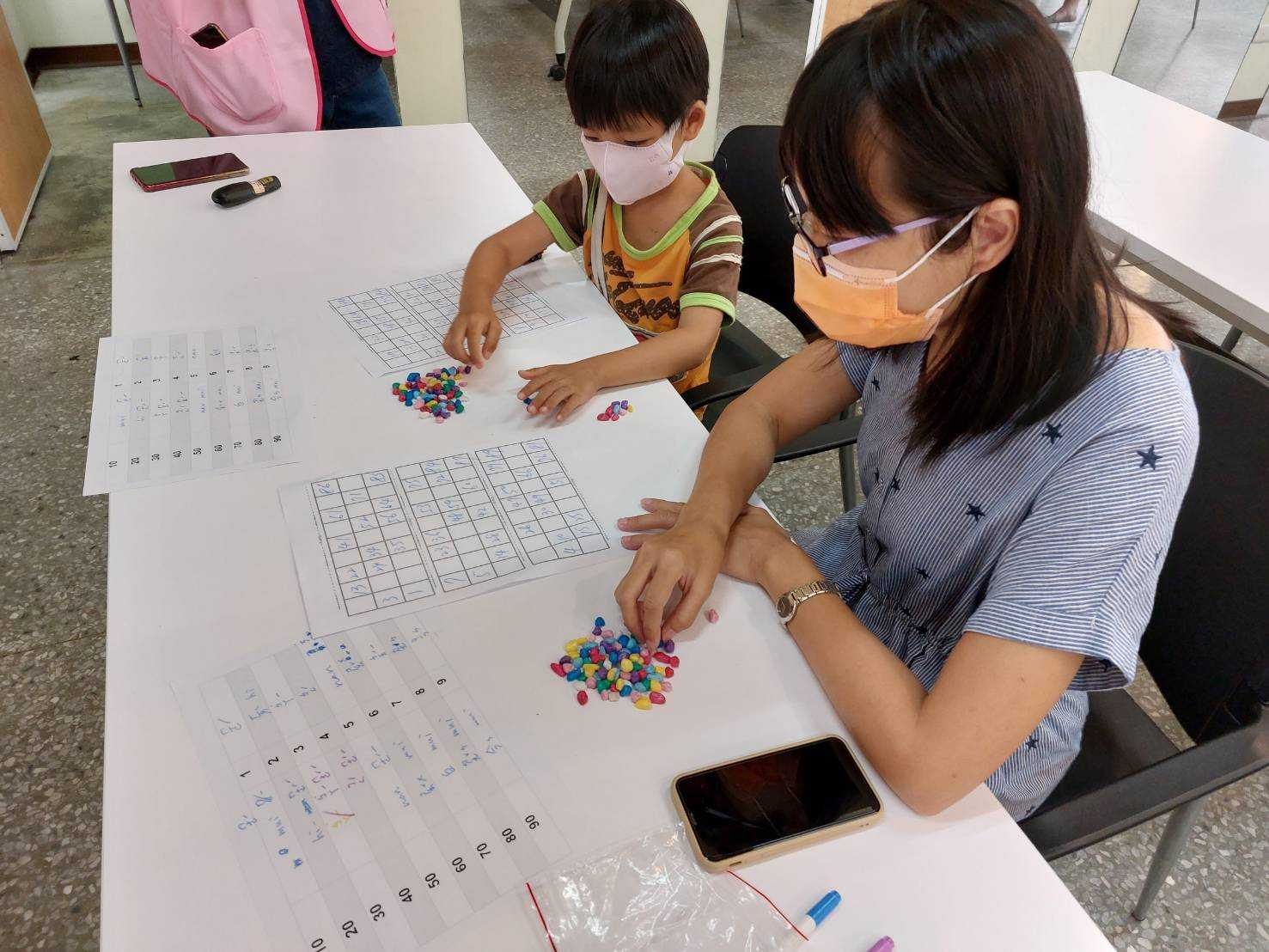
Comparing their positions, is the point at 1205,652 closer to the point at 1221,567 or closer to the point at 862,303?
the point at 1221,567

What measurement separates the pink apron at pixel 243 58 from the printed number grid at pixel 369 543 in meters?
1.22

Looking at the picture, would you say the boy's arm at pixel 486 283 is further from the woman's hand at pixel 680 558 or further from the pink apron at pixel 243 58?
the pink apron at pixel 243 58

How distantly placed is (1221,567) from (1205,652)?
94 mm

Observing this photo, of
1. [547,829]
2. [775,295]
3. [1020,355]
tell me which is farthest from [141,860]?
[775,295]

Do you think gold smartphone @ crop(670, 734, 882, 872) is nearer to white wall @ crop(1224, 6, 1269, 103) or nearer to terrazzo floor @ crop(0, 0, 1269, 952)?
terrazzo floor @ crop(0, 0, 1269, 952)

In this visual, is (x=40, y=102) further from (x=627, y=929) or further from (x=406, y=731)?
(x=627, y=929)

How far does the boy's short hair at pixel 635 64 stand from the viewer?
1.18 metres

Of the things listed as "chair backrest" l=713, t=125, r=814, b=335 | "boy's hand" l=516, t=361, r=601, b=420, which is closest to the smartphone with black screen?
"chair backrest" l=713, t=125, r=814, b=335

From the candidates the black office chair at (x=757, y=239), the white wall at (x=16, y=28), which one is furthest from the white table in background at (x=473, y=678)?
the white wall at (x=16, y=28)

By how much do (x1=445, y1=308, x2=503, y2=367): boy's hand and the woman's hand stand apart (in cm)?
38

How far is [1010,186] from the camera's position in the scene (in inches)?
24.3

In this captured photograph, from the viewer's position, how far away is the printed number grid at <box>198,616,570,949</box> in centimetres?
60

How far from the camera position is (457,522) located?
916 millimetres

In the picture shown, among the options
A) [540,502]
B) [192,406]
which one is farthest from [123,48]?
[540,502]
